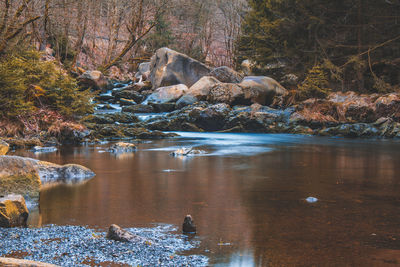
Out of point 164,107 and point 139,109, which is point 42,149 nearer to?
point 139,109

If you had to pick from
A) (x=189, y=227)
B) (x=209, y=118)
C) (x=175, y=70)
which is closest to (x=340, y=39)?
(x=209, y=118)

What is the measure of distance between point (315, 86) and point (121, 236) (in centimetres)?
1770

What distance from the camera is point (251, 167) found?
8.61 metres

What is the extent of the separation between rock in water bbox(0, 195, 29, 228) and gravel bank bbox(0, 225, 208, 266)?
124mm

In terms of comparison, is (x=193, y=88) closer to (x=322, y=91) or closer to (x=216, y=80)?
(x=216, y=80)

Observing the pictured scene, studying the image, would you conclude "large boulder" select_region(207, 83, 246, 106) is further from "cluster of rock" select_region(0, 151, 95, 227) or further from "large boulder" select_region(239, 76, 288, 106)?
"cluster of rock" select_region(0, 151, 95, 227)

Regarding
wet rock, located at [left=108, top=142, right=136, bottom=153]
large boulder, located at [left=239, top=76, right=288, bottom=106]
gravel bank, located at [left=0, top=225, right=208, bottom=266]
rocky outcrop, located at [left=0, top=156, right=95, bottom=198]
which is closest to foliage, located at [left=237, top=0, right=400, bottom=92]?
large boulder, located at [left=239, top=76, right=288, bottom=106]

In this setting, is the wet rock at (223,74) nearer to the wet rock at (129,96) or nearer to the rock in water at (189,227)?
the wet rock at (129,96)

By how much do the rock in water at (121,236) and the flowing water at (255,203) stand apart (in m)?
0.47

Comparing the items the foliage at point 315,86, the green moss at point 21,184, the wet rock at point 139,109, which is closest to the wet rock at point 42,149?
the green moss at point 21,184

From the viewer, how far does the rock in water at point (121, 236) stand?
363cm

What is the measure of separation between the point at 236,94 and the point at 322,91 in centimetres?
418

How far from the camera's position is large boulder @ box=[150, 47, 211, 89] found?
974 inches

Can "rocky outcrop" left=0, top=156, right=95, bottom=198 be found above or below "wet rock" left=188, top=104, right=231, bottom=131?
below
